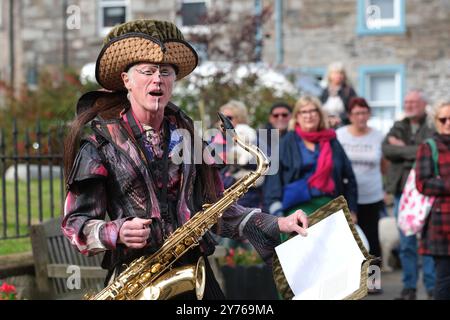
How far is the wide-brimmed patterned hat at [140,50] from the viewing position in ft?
14.7

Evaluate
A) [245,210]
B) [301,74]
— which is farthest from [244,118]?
[301,74]

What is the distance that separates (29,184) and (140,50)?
16.6ft

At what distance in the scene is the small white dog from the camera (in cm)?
1192

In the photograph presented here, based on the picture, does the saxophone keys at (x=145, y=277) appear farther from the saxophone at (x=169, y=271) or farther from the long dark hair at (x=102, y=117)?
the long dark hair at (x=102, y=117)

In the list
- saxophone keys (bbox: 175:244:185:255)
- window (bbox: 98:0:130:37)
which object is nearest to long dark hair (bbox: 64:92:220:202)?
saxophone keys (bbox: 175:244:185:255)

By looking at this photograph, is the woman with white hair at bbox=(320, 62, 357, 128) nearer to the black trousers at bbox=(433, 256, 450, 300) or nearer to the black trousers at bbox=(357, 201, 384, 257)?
the black trousers at bbox=(357, 201, 384, 257)

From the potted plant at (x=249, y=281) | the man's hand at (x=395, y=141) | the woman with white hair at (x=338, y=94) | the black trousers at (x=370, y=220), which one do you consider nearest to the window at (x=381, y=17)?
the woman with white hair at (x=338, y=94)

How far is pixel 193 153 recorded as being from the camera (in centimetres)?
458

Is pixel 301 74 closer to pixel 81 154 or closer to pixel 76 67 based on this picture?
pixel 76 67

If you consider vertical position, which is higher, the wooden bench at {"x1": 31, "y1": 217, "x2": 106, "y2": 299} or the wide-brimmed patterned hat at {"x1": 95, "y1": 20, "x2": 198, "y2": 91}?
the wide-brimmed patterned hat at {"x1": 95, "y1": 20, "x2": 198, "y2": 91}

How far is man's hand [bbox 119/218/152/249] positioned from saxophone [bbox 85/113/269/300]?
0.19m

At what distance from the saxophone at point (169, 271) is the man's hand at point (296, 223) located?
0.28 m
